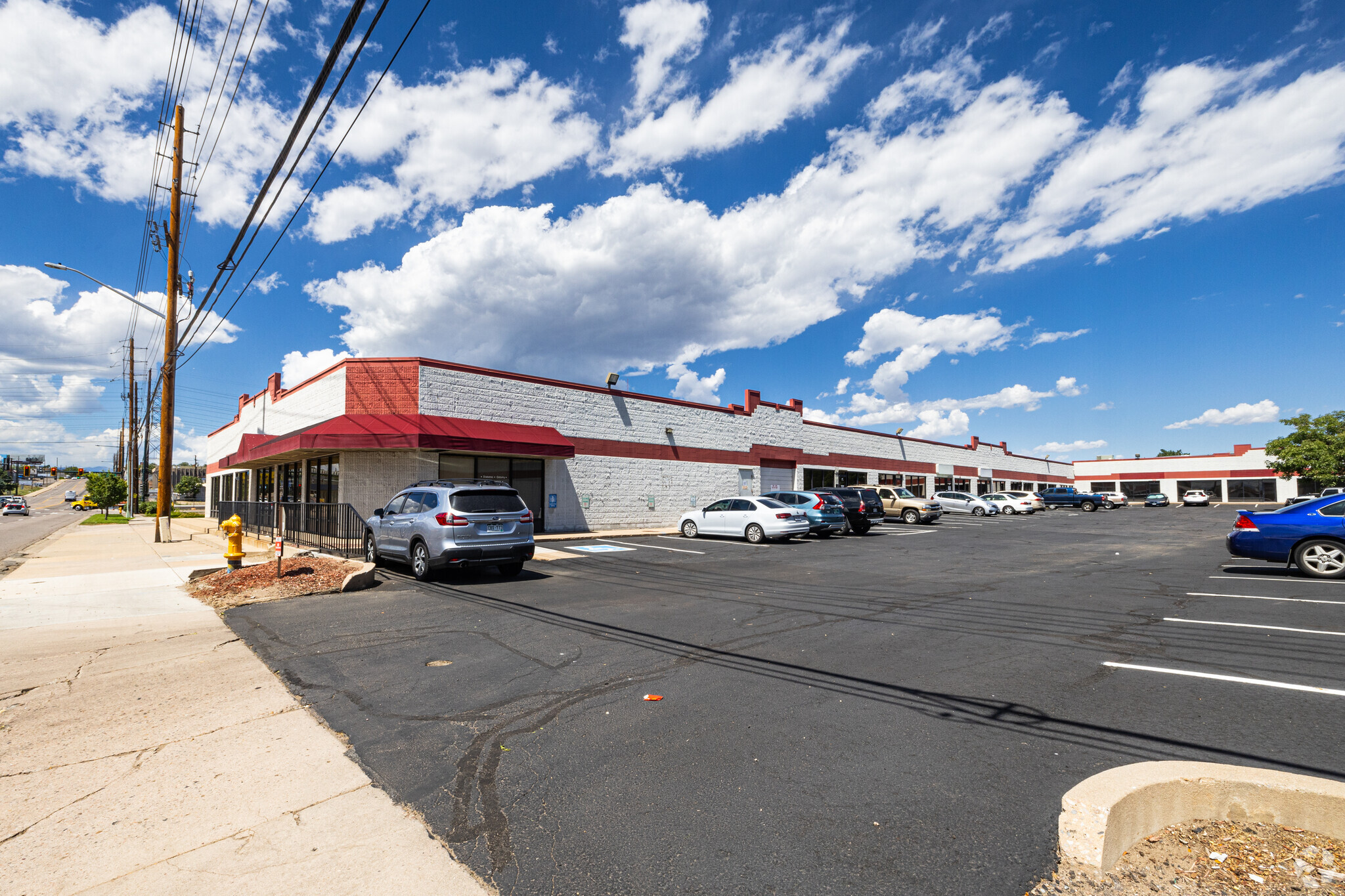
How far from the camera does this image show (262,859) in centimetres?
302

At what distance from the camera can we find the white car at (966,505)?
39.8 metres

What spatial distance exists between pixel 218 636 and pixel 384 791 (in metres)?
5.51

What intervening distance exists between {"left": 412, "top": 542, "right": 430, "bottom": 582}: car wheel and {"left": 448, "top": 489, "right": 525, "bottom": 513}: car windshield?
1.06 meters

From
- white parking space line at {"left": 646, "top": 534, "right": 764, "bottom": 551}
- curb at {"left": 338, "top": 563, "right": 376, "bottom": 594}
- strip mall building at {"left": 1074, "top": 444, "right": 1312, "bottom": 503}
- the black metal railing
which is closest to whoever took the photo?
curb at {"left": 338, "top": 563, "right": 376, "bottom": 594}

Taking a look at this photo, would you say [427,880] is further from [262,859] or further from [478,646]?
[478,646]

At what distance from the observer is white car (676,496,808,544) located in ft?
63.7

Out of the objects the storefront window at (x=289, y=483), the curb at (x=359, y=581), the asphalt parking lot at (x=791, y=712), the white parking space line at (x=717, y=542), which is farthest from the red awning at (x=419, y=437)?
the asphalt parking lot at (x=791, y=712)

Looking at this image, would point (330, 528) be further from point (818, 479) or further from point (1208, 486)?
point (1208, 486)

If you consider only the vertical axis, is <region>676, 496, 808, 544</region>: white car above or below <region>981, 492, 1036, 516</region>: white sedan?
above

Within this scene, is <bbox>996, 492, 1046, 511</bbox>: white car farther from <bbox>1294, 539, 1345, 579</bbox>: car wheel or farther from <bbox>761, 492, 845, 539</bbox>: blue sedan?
<bbox>1294, 539, 1345, 579</bbox>: car wheel

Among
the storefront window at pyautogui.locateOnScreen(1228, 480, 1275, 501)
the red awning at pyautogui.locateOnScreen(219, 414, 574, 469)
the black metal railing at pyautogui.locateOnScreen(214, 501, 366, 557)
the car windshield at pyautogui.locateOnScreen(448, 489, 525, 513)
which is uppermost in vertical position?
the red awning at pyautogui.locateOnScreen(219, 414, 574, 469)

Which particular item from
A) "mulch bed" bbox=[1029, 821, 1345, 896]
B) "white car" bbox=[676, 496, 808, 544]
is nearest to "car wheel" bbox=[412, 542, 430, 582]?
"white car" bbox=[676, 496, 808, 544]

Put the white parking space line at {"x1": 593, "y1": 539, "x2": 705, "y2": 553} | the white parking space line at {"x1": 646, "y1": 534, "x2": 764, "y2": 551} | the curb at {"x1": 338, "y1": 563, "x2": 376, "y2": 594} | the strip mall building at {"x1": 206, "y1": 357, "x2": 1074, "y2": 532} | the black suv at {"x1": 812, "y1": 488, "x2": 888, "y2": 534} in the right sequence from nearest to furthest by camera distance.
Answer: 1. the curb at {"x1": 338, "y1": 563, "x2": 376, "y2": 594}
2. the white parking space line at {"x1": 593, "y1": 539, "x2": 705, "y2": 553}
3. the white parking space line at {"x1": 646, "y1": 534, "x2": 764, "y2": 551}
4. the strip mall building at {"x1": 206, "y1": 357, "x2": 1074, "y2": 532}
5. the black suv at {"x1": 812, "y1": 488, "x2": 888, "y2": 534}

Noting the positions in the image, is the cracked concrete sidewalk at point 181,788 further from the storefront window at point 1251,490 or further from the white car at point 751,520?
the storefront window at point 1251,490
